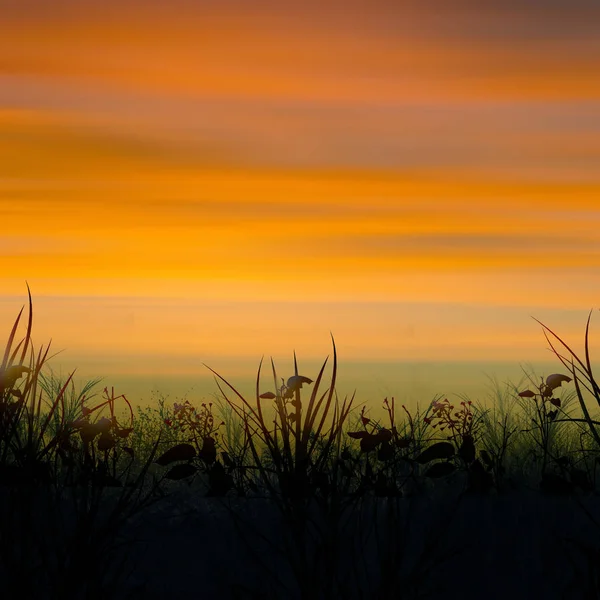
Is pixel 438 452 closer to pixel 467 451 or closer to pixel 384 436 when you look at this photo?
pixel 384 436

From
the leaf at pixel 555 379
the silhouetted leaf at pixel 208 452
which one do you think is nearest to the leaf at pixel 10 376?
the silhouetted leaf at pixel 208 452

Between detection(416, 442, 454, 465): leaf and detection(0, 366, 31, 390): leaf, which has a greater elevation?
detection(0, 366, 31, 390): leaf

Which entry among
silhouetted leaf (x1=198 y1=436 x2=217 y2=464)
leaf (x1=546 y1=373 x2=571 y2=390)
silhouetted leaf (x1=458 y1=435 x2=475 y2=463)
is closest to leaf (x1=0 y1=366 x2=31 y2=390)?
silhouetted leaf (x1=198 y1=436 x2=217 y2=464)

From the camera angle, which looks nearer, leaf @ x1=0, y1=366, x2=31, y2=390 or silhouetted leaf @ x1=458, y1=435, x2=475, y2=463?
leaf @ x1=0, y1=366, x2=31, y2=390

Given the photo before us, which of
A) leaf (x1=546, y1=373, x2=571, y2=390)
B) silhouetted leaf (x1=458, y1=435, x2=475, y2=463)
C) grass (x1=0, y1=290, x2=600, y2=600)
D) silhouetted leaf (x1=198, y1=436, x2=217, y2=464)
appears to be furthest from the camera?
leaf (x1=546, y1=373, x2=571, y2=390)

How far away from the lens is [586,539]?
426cm

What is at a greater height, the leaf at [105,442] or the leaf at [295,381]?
the leaf at [295,381]

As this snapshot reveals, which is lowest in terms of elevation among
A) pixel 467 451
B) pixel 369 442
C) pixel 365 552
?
pixel 365 552

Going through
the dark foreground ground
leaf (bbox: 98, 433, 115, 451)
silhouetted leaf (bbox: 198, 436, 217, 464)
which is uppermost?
leaf (bbox: 98, 433, 115, 451)

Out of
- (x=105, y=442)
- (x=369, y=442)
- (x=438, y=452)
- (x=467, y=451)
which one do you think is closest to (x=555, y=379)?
(x=467, y=451)

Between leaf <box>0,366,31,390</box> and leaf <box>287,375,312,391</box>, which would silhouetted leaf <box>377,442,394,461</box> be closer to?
leaf <box>287,375,312,391</box>

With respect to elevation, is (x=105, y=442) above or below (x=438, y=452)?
above

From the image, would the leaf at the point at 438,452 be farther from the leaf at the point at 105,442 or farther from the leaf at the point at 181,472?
the leaf at the point at 105,442

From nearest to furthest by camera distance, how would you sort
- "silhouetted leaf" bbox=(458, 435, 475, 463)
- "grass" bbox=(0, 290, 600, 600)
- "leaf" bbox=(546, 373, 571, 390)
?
1. "grass" bbox=(0, 290, 600, 600)
2. "silhouetted leaf" bbox=(458, 435, 475, 463)
3. "leaf" bbox=(546, 373, 571, 390)
